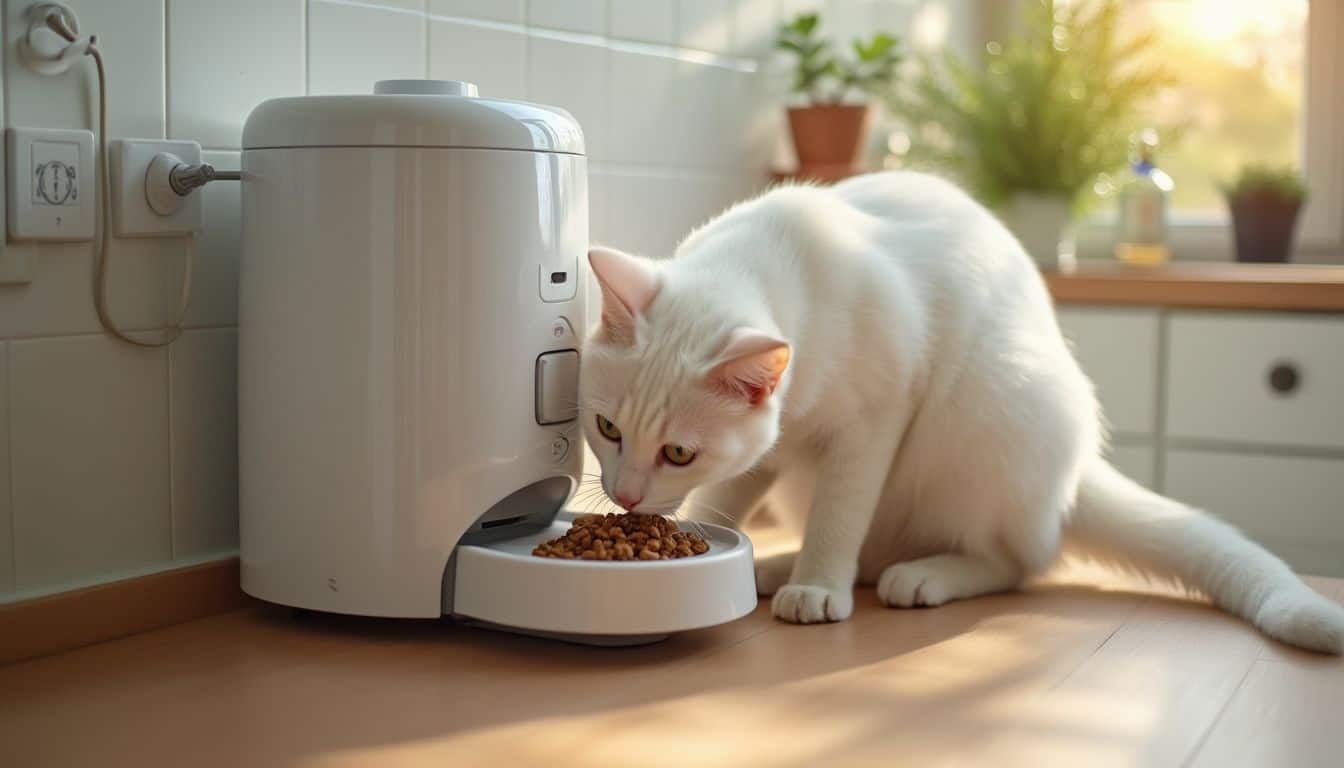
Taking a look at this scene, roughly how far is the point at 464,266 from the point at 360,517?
27 centimetres

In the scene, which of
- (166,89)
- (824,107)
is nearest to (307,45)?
(166,89)

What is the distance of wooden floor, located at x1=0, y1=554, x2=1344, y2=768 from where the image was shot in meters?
1.12

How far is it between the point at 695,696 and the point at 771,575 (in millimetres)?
413

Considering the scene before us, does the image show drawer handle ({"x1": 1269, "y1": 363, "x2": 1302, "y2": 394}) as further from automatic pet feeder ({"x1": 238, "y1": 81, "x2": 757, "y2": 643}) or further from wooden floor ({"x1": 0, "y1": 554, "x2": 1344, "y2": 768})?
automatic pet feeder ({"x1": 238, "y1": 81, "x2": 757, "y2": 643})

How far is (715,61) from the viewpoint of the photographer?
2.25 metres

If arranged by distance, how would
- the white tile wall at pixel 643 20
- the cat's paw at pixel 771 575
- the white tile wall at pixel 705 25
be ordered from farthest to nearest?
1. the white tile wall at pixel 705 25
2. the white tile wall at pixel 643 20
3. the cat's paw at pixel 771 575

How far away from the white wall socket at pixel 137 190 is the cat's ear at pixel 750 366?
58 cm

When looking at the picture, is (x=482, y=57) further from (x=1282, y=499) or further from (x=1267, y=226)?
(x=1267, y=226)

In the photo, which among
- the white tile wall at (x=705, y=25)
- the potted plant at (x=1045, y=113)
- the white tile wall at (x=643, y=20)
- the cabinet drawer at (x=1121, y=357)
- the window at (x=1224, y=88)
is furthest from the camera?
the window at (x=1224, y=88)

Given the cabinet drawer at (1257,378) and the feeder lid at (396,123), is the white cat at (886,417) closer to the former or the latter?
the feeder lid at (396,123)

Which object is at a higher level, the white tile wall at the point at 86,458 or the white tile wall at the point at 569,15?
the white tile wall at the point at 569,15

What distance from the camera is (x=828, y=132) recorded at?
236 centimetres

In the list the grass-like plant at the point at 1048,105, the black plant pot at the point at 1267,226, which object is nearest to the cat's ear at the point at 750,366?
the grass-like plant at the point at 1048,105

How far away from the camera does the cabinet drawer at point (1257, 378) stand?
95.2 inches
